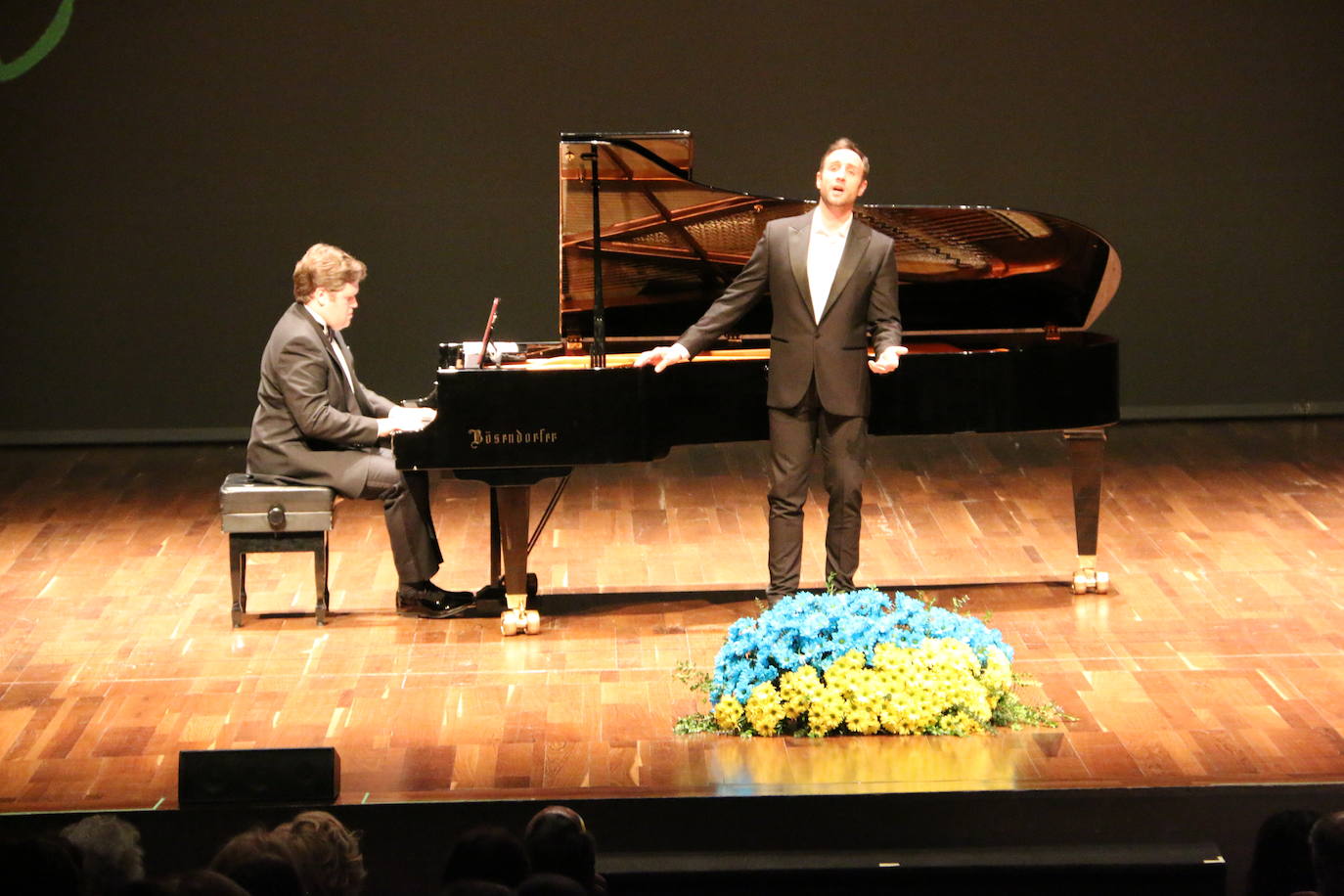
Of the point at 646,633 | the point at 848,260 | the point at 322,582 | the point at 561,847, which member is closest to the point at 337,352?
the point at 322,582

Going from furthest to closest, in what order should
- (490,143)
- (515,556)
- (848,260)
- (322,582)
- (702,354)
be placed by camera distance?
(490,143) → (702,354) → (322,582) → (515,556) → (848,260)

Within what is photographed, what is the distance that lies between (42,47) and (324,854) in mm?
7076

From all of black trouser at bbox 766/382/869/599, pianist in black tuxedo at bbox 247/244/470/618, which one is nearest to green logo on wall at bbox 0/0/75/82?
pianist in black tuxedo at bbox 247/244/470/618

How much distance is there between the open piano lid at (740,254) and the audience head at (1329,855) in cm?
352

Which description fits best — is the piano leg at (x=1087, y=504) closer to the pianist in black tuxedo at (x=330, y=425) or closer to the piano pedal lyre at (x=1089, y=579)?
the piano pedal lyre at (x=1089, y=579)

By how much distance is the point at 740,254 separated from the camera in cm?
612

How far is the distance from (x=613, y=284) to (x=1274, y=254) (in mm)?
4478

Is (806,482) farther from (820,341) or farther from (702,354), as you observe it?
(702,354)

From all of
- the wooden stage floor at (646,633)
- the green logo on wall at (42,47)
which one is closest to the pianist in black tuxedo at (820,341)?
the wooden stage floor at (646,633)

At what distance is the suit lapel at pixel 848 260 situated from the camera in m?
5.57

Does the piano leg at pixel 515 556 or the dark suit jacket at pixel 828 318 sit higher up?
the dark suit jacket at pixel 828 318

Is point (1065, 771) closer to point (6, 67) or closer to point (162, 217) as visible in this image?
point (162, 217)

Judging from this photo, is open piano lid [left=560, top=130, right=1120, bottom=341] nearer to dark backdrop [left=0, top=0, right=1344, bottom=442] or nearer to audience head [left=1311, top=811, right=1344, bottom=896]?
dark backdrop [left=0, top=0, right=1344, bottom=442]

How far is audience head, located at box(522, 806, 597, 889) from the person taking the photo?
8.53 ft
